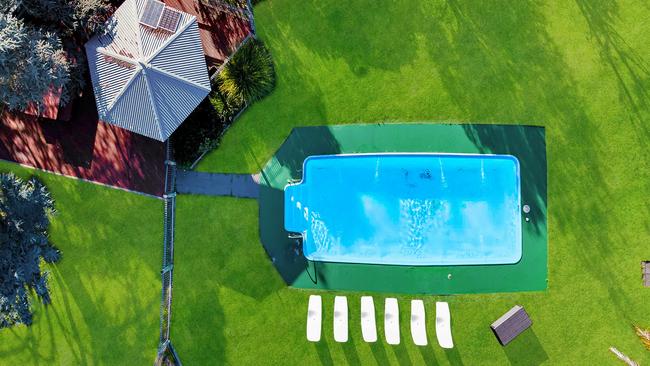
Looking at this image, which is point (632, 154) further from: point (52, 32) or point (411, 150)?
point (52, 32)

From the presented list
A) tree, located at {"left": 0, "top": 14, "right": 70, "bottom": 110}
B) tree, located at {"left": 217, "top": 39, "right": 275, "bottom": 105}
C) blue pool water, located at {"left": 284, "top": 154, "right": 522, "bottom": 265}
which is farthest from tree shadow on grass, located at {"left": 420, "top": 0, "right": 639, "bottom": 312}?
tree, located at {"left": 0, "top": 14, "right": 70, "bottom": 110}

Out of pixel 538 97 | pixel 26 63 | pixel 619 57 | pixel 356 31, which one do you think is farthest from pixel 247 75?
pixel 619 57

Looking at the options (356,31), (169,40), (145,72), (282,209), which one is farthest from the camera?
(282,209)

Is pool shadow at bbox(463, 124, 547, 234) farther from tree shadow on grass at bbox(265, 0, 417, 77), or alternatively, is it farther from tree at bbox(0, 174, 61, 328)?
tree at bbox(0, 174, 61, 328)

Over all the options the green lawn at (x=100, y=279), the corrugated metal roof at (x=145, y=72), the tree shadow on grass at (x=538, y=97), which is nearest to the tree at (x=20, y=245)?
the green lawn at (x=100, y=279)

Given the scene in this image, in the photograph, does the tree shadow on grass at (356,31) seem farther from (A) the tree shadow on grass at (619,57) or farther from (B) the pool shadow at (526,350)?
(B) the pool shadow at (526,350)

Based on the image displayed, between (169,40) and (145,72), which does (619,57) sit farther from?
(145,72)
